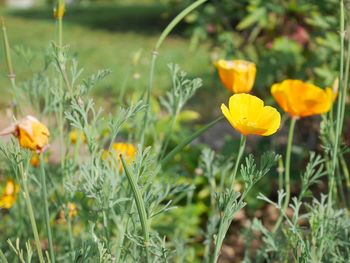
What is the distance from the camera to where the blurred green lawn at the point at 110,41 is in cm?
594

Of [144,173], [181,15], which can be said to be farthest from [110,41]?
[144,173]

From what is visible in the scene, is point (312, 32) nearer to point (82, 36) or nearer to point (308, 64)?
point (308, 64)

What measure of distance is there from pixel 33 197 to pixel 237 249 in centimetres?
87

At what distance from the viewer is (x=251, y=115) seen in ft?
3.47

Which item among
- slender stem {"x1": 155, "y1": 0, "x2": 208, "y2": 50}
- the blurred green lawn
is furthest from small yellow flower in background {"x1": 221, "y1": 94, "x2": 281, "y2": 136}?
the blurred green lawn

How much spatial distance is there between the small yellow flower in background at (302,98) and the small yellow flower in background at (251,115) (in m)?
0.29

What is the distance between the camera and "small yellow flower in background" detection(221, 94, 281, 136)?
3.33 feet

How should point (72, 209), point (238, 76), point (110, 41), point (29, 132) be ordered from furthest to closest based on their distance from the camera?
point (110, 41), point (72, 209), point (238, 76), point (29, 132)

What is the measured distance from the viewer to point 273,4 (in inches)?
102

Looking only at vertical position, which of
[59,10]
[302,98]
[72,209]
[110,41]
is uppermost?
[59,10]

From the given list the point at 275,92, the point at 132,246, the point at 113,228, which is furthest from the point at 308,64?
the point at 132,246

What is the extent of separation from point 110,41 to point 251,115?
27.7ft

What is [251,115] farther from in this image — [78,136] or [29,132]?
[78,136]

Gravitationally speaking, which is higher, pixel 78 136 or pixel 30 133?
pixel 30 133
